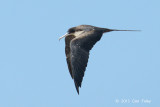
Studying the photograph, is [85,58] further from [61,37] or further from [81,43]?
[61,37]

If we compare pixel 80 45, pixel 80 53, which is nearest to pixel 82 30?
pixel 80 45

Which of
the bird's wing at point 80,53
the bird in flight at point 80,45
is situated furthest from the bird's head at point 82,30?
the bird's wing at point 80,53

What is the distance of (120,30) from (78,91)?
4254 mm

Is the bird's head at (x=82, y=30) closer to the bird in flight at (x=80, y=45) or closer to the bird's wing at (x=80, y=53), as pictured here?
the bird in flight at (x=80, y=45)

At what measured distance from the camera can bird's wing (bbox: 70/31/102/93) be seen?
74.0 ft

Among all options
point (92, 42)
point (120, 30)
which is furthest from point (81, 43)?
point (120, 30)

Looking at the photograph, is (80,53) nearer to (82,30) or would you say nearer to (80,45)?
(80,45)

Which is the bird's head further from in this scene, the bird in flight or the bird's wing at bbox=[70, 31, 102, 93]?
the bird's wing at bbox=[70, 31, 102, 93]

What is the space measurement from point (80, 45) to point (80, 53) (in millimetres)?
542

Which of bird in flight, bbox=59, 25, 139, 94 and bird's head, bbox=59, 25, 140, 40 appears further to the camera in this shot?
bird's head, bbox=59, 25, 140, 40

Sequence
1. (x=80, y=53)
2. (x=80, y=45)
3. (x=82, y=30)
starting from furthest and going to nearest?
(x=82, y=30)
(x=80, y=45)
(x=80, y=53)

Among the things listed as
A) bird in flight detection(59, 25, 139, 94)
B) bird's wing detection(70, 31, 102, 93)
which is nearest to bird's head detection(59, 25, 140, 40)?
bird in flight detection(59, 25, 139, 94)

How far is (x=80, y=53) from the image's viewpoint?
23.2m

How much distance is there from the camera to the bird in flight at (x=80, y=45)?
2264 cm
